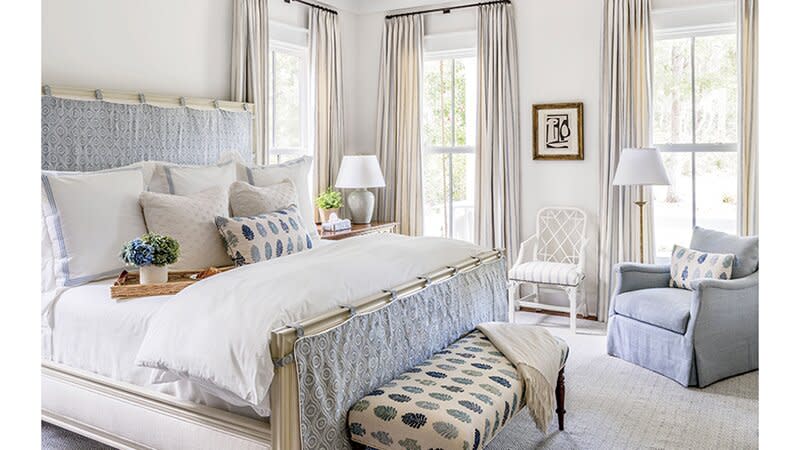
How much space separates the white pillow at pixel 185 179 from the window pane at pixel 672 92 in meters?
3.36

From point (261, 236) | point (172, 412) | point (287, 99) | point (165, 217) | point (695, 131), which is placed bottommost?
point (172, 412)

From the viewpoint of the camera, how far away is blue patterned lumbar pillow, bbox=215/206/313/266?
2.96m

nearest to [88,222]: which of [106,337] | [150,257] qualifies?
[150,257]

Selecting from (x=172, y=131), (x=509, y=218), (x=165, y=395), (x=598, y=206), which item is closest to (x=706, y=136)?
(x=598, y=206)

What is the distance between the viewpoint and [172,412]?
2254mm

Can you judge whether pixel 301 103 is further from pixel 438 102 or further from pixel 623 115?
pixel 623 115

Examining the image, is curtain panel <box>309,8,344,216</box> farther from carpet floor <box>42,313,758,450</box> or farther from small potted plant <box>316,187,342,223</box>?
carpet floor <box>42,313,758,450</box>

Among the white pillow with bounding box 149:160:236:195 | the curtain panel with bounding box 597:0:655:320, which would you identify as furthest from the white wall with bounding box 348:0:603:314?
the white pillow with bounding box 149:160:236:195

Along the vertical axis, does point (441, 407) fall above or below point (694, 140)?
below

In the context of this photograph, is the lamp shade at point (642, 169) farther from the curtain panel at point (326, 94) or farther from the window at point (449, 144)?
the curtain panel at point (326, 94)

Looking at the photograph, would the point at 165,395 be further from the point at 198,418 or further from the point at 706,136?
the point at 706,136

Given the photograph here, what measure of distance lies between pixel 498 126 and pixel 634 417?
2878 mm

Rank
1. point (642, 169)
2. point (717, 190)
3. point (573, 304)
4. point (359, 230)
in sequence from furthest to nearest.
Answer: point (359, 230), point (717, 190), point (573, 304), point (642, 169)

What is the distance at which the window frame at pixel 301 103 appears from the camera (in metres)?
4.94
